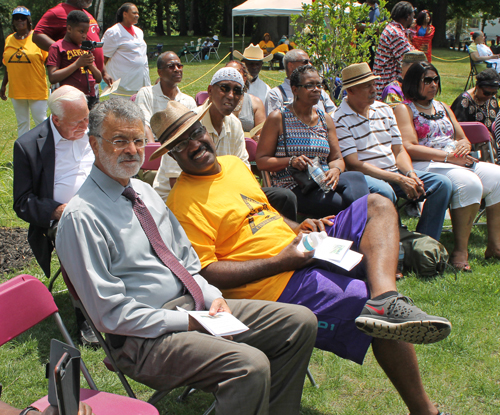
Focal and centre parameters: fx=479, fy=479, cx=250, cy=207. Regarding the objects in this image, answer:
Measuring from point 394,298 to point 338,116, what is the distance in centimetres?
286

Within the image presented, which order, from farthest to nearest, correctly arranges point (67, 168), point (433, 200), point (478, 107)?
point (478, 107) → point (433, 200) → point (67, 168)

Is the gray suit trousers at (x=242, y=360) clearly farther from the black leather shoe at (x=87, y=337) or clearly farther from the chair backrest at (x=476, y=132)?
the chair backrest at (x=476, y=132)

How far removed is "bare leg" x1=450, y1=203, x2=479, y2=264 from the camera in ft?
15.3

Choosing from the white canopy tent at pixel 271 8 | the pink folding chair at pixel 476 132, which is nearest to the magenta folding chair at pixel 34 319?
the pink folding chair at pixel 476 132

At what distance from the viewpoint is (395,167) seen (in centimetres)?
489

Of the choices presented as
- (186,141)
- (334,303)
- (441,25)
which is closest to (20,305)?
(186,141)

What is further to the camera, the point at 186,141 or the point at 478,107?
the point at 478,107

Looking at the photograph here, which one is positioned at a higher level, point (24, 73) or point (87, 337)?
point (24, 73)

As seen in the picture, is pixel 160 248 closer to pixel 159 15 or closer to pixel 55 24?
pixel 55 24

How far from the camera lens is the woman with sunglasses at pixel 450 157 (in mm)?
4727

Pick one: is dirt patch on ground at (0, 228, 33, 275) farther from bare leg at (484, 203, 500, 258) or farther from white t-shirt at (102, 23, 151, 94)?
bare leg at (484, 203, 500, 258)

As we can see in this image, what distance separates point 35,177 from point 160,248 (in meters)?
1.60

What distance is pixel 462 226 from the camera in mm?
4742

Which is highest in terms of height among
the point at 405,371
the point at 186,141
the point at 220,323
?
the point at 186,141
